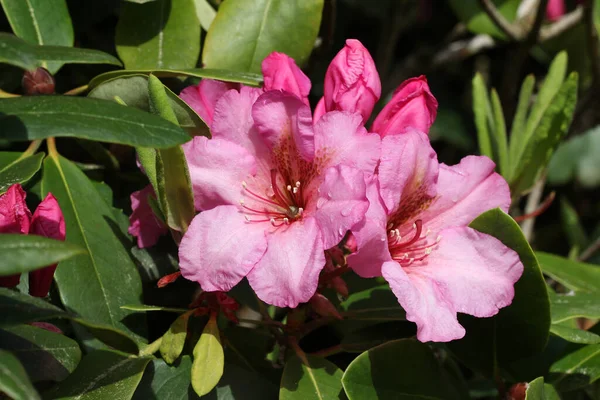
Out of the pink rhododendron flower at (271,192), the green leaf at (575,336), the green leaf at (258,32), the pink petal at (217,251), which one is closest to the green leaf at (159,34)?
the green leaf at (258,32)

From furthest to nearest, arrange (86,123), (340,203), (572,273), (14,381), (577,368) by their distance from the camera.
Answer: (572,273)
(577,368)
(340,203)
(86,123)
(14,381)

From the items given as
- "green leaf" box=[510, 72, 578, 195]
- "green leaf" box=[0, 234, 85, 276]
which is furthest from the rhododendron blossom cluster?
"green leaf" box=[510, 72, 578, 195]

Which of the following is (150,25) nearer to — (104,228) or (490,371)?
(104,228)

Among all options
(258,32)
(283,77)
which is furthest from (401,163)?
(258,32)

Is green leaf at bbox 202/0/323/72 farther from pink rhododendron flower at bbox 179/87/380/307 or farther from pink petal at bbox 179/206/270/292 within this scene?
pink petal at bbox 179/206/270/292

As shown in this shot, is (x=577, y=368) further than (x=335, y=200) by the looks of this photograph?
Yes

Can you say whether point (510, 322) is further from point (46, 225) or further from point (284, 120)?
point (46, 225)

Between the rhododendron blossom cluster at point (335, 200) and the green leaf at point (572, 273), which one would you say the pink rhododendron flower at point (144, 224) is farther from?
the green leaf at point (572, 273)
